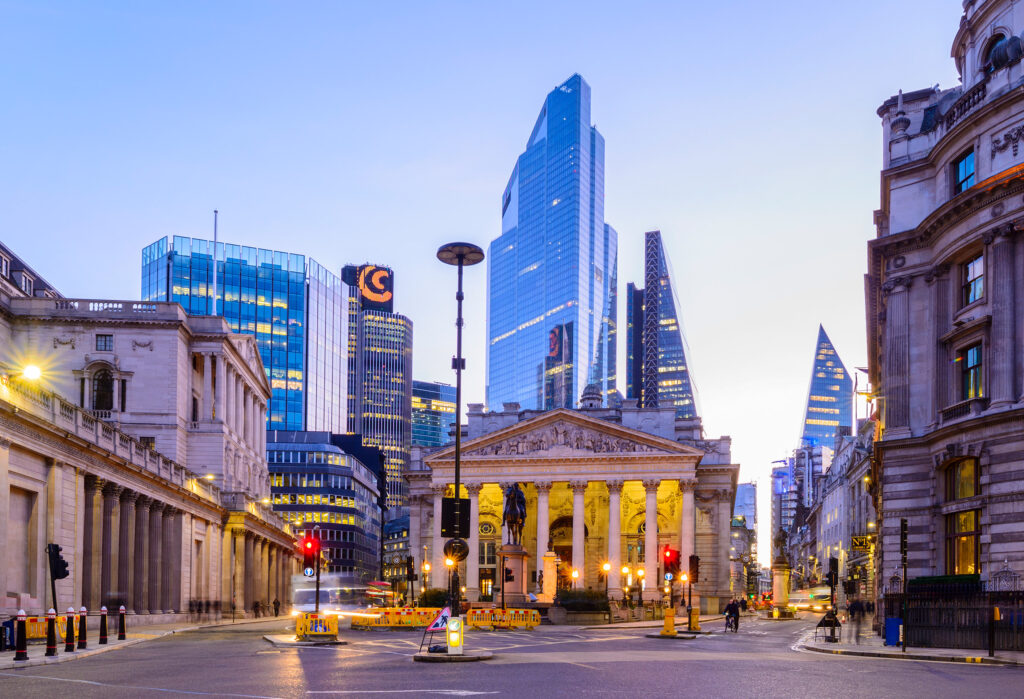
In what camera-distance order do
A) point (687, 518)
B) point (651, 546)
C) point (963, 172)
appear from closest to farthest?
point (963, 172)
point (651, 546)
point (687, 518)

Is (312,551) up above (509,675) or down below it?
below

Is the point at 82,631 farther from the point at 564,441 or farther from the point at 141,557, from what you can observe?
the point at 564,441

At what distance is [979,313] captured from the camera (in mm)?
40281

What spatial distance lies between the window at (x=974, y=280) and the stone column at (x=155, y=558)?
40373 millimetres

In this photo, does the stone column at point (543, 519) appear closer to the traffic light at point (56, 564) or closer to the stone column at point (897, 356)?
the stone column at point (897, 356)

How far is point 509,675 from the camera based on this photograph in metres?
20.5

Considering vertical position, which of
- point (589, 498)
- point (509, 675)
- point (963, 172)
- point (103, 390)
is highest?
point (963, 172)

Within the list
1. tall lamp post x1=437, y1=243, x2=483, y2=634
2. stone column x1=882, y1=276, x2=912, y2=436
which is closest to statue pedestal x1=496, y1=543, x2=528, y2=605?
stone column x1=882, y1=276, x2=912, y2=436

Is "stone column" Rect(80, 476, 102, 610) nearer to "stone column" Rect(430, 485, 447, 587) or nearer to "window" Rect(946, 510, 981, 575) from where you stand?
"window" Rect(946, 510, 981, 575)

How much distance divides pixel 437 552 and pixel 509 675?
278 feet

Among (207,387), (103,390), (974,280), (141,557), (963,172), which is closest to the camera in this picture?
(974,280)

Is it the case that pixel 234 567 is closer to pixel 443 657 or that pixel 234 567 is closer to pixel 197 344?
pixel 197 344

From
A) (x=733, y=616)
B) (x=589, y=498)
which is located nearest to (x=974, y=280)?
(x=733, y=616)

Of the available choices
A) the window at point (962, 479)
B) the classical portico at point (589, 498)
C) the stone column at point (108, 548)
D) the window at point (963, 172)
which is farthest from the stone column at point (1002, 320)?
the classical portico at point (589, 498)
